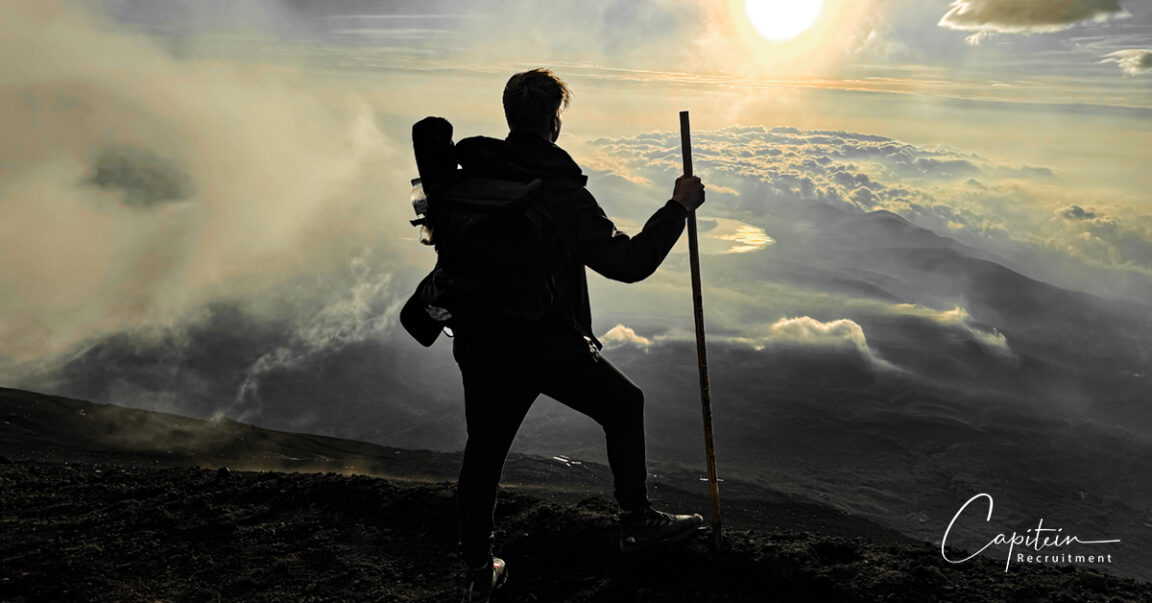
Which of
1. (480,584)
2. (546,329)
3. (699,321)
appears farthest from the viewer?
(699,321)

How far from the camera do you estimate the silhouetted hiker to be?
3.33 meters

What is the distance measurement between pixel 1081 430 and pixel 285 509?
19778 centimetres

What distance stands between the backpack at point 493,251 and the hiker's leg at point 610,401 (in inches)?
11.9

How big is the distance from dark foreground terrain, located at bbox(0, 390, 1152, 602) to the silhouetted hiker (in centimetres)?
73

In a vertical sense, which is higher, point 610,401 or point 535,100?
point 535,100

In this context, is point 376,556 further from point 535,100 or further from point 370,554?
point 535,100

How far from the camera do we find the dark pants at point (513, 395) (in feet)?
11.3

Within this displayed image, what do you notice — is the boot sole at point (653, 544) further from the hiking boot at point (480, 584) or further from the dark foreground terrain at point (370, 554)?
the hiking boot at point (480, 584)

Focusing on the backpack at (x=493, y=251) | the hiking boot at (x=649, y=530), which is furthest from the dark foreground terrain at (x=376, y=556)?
the backpack at (x=493, y=251)

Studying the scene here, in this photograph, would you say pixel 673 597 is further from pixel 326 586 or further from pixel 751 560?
pixel 326 586

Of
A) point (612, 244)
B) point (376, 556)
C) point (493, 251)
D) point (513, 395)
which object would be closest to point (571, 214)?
point (612, 244)

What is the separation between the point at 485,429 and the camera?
3.56 metres

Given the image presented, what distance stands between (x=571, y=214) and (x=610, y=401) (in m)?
0.88

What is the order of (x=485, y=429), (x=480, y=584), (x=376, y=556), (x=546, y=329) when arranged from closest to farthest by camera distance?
(x=546, y=329), (x=485, y=429), (x=480, y=584), (x=376, y=556)
